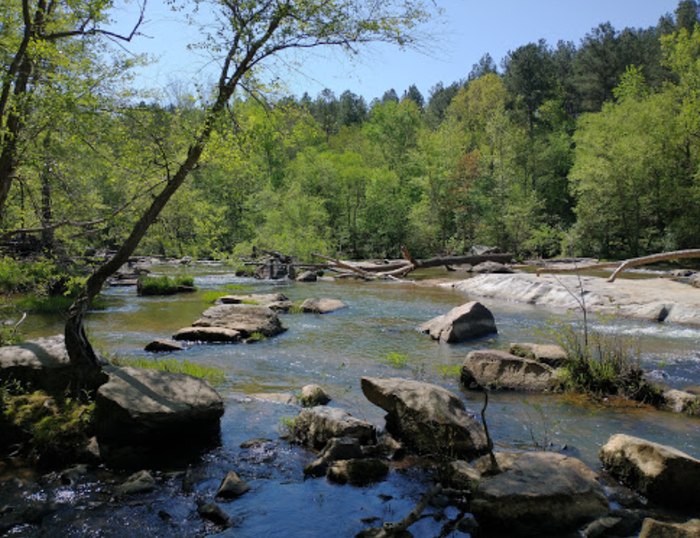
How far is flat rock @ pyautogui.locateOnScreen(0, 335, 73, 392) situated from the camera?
834 centimetres

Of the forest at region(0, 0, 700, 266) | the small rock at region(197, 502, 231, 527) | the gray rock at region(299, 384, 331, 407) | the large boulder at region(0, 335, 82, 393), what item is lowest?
the small rock at region(197, 502, 231, 527)

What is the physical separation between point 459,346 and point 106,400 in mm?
9624

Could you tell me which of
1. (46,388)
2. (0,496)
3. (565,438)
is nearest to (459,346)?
(565,438)

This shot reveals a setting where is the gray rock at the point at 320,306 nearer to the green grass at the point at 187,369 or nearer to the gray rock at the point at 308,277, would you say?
the green grass at the point at 187,369

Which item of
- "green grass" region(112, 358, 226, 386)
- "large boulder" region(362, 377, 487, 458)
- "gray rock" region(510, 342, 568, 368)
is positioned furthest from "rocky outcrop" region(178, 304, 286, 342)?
"large boulder" region(362, 377, 487, 458)

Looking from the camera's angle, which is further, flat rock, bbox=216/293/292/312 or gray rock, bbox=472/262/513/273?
gray rock, bbox=472/262/513/273

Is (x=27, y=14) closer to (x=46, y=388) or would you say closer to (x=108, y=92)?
(x=108, y=92)

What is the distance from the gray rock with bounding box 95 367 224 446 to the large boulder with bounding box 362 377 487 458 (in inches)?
101

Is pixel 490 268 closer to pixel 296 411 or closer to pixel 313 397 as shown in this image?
pixel 313 397

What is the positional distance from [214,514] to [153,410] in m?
1.94

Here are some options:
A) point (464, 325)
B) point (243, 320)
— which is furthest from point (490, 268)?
point (243, 320)

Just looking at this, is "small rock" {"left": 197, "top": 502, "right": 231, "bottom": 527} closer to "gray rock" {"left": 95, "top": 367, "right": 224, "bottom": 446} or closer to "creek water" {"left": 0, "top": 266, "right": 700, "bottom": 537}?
"creek water" {"left": 0, "top": 266, "right": 700, "bottom": 537}

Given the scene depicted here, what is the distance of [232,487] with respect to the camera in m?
6.43

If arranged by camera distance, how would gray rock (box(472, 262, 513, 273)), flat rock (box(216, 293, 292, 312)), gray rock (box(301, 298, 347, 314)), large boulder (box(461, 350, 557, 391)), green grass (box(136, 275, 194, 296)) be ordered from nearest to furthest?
1. large boulder (box(461, 350, 557, 391))
2. gray rock (box(301, 298, 347, 314))
3. flat rock (box(216, 293, 292, 312))
4. green grass (box(136, 275, 194, 296))
5. gray rock (box(472, 262, 513, 273))
